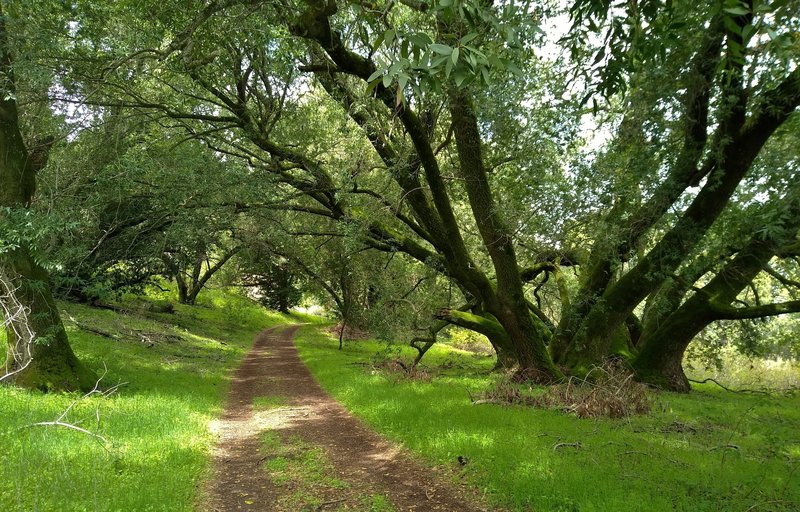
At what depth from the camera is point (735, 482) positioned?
5.66 metres

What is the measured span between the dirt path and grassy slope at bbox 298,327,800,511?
43cm

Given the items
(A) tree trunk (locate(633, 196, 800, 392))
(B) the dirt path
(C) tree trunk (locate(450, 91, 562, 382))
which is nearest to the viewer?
(B) the dirt path

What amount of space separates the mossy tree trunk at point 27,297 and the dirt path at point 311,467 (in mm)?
3350

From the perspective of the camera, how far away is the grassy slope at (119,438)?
525 centimetres

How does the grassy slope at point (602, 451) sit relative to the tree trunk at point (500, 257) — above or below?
below

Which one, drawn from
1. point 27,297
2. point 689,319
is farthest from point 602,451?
point 27,297

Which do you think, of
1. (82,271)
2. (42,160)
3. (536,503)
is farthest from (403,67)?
Answer: (82,271)

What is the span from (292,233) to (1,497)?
11352 mm

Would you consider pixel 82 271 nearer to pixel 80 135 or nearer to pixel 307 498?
pixel 80 135

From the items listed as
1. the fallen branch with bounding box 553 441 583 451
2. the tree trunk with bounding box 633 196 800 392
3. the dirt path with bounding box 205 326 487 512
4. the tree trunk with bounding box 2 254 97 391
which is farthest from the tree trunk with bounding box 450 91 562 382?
the tree trunk with bounding box 2 254 97 391

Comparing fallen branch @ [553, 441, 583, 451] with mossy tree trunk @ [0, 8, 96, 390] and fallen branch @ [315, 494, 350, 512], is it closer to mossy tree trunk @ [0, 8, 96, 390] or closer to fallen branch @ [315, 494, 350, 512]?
fallen branch @ [315, 494, 350, 512]

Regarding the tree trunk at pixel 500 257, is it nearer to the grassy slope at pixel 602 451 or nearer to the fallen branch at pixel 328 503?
the grassy slope at pixel 602 451

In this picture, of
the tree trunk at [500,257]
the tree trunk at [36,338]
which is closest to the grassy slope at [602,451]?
the tree trunk at [500,257]

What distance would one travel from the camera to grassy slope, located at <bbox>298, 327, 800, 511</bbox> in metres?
5.28
